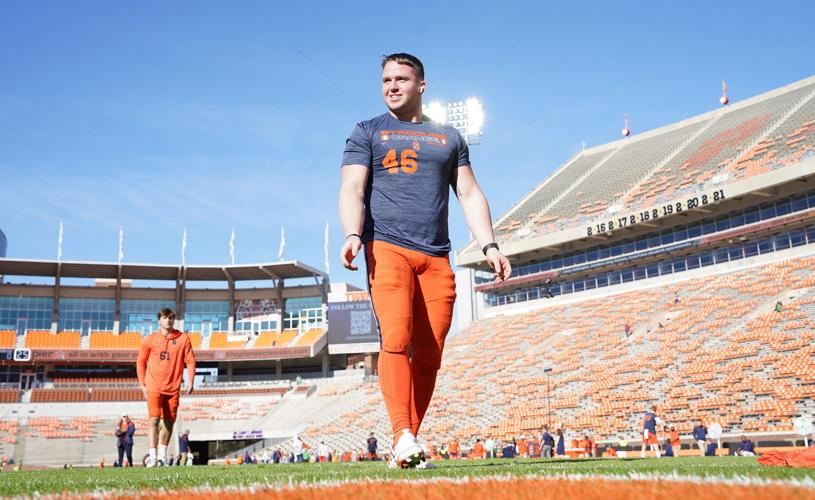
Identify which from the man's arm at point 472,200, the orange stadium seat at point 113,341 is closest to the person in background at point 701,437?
the man's arm at point 472,200

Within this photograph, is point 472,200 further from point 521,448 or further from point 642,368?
point 642,368

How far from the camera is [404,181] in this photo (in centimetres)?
496

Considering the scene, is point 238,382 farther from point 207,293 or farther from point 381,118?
point 381,118

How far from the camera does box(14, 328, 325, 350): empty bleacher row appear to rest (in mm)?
51781

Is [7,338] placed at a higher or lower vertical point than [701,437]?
higher

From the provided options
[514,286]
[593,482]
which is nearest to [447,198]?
[593,482]

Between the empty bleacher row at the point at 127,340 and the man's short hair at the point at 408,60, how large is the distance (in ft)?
165

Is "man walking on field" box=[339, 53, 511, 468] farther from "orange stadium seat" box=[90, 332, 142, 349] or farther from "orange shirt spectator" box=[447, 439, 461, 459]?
"orange stadium seat" box=[90, 332, 142, 349]

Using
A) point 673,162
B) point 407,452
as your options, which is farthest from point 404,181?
point 673,162

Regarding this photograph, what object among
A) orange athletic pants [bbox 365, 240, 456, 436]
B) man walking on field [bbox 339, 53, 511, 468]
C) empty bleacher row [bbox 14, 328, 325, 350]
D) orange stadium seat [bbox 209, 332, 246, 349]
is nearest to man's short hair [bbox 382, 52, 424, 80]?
man walking on field [bbox 339, 53, 511, 468]

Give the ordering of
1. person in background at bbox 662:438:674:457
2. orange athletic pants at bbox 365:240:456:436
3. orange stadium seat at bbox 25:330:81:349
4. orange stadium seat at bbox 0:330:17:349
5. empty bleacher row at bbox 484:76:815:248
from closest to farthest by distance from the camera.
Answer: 1. orange athletic pants at bbox 365:240:456:436
2. person in background at bbox 662:438:674:457
3. empty bleacher row at bbox 484:76:815:248
4. orange stadium seat at bbox 0:330:17:349
5. orange stadium seat at bbox 25:330:81:349

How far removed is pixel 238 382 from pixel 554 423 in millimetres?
31021

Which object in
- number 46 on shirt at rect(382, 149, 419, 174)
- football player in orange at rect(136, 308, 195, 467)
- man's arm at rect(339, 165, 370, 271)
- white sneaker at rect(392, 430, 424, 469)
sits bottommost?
white sneaker at rect(392, 430, 424, 469)

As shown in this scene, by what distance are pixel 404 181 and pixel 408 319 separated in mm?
1017
